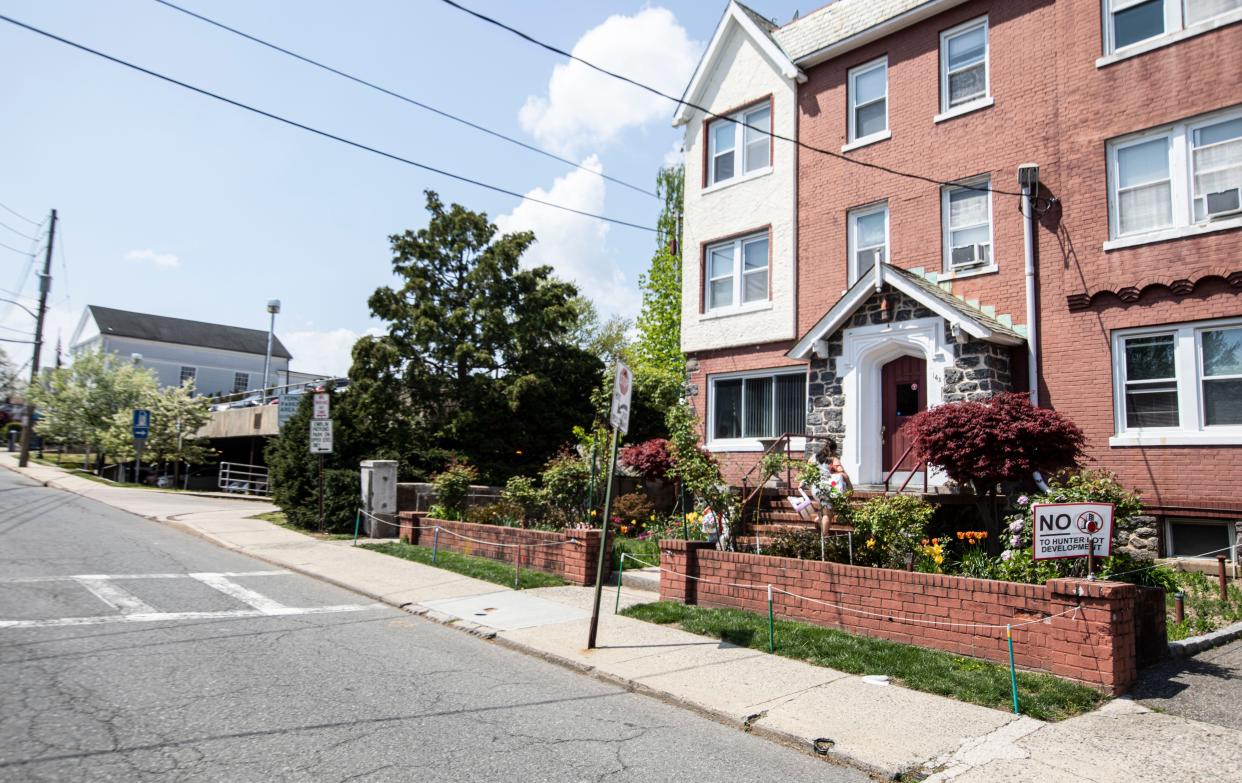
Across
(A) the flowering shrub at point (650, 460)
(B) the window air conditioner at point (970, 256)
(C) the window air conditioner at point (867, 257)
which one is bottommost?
(A) the flowering shrub at point (650, 460)

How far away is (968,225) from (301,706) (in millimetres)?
13525

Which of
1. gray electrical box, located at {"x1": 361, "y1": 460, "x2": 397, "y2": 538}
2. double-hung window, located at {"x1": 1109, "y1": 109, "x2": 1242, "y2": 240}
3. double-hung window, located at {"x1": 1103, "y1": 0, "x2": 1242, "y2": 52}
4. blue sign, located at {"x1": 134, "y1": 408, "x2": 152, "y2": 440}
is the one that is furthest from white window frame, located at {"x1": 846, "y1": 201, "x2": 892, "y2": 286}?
blue sign, located at {"x1": 134, "y1": 408, "x2": 152, "y2": 440}

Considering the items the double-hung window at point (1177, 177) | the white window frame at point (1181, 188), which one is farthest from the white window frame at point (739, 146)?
the white window frame at point (1181, 188)

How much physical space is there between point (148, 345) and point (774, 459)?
70.9m

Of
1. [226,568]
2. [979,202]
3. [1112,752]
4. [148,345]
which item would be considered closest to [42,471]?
[226,568]

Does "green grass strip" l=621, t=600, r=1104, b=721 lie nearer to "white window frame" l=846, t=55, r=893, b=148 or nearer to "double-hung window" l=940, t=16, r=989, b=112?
"white window frame" l=846, t=55, r=893, b=148

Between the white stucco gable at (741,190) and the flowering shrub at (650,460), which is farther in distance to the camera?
the flowering shrub at (650,460)

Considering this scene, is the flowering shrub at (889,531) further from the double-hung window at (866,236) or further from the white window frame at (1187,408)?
the double-hung window at (866,236)

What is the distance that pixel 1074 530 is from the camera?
722 centimetres

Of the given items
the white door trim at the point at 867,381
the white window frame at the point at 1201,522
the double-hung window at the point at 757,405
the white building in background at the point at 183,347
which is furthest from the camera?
the white building in background at the point at 183,347

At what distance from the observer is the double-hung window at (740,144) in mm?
18422

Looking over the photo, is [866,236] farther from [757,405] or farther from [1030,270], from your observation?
[757,405]

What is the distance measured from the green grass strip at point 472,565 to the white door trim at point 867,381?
6.12 meters

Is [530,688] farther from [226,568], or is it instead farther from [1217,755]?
[226,568]
